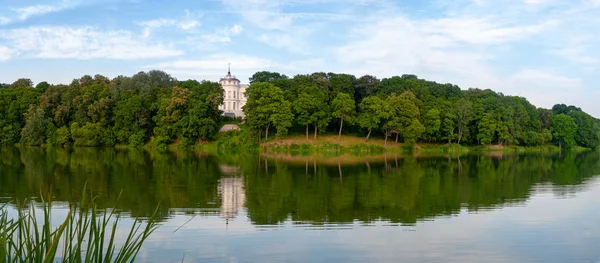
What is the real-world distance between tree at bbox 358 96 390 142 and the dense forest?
0.41 feet

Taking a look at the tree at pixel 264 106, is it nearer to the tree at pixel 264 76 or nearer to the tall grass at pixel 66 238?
the tree at pixel 264 76

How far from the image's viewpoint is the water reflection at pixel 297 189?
15961 millimetres

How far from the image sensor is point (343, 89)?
63.0m

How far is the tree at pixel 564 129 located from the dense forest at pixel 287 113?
0.13m

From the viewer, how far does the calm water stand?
1134cm

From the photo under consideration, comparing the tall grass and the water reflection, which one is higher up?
the tall grass

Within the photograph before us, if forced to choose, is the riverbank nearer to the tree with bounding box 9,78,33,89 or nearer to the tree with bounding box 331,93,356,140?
the tree with bounding box 331,93,356,140

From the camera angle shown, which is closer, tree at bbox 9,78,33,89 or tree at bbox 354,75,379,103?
tree at bbox 354,75,379,103

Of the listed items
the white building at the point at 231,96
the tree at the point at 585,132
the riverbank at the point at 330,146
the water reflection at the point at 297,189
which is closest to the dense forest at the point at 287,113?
the riverbank at the point at 330,146

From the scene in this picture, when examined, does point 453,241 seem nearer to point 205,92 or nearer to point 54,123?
point 205,92

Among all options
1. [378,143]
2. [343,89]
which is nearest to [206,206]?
[378,143]

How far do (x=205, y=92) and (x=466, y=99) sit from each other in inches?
1339

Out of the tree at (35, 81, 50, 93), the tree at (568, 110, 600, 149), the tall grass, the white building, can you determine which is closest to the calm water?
the tall grass

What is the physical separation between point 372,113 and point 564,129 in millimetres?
31369
